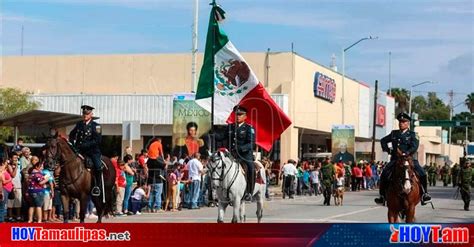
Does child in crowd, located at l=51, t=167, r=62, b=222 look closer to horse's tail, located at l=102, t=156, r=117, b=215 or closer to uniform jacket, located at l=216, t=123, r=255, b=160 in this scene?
horse's tail, located at l=102, t=156, r=117, b=215

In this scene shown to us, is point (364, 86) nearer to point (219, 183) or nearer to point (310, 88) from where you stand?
point (310, 88)

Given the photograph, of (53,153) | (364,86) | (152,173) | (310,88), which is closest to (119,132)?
(310,88)

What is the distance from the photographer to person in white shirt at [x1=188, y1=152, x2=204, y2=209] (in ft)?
106

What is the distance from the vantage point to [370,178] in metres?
55.5

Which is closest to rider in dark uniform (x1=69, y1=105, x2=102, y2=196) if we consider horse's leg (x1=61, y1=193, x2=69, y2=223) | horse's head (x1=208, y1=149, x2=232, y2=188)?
horse's leg (x1=61, y1=193, x2=69, y2=223)

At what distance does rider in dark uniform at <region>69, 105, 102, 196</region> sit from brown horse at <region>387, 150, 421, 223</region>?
20.3ft

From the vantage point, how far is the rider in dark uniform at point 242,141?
18016 mm

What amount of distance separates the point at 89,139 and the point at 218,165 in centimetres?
280

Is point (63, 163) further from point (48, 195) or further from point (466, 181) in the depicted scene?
point (466, 181)

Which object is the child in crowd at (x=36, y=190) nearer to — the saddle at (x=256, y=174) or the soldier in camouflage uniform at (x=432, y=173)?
the saddle at (x=256, y=174)

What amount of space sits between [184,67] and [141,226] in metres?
51.6

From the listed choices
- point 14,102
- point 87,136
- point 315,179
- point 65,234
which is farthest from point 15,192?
point 14,102

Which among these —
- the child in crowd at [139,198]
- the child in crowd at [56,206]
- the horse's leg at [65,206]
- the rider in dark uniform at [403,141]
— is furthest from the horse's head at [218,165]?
the child in crowd at [139,198]

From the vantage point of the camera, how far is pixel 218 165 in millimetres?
18203
